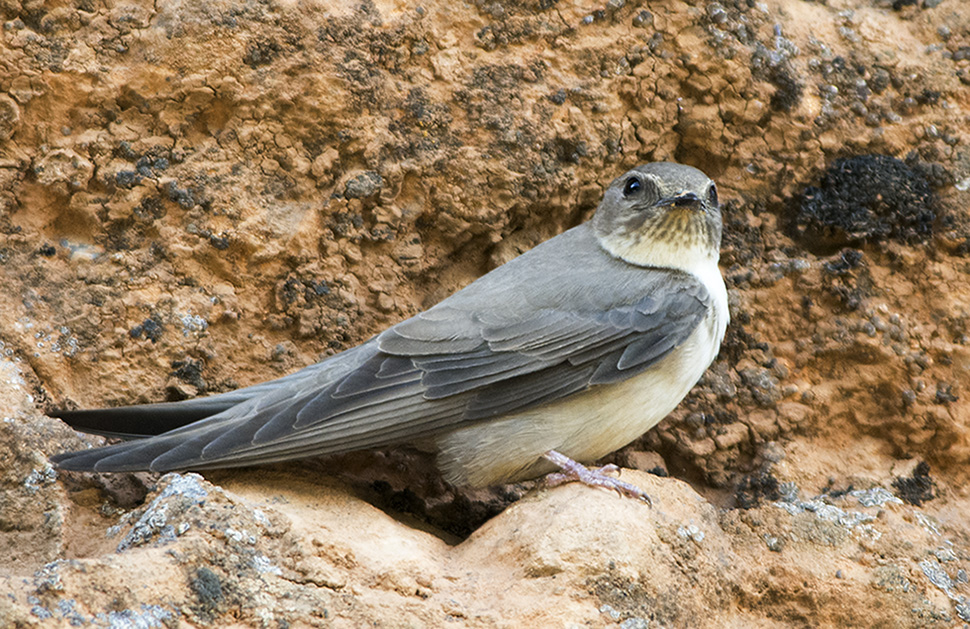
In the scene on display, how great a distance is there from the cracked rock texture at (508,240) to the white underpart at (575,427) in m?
0.23

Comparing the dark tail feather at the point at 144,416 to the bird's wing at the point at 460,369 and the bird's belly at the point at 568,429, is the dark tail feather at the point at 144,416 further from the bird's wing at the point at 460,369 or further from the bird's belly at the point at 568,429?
the bird's belly at the point at 568,429

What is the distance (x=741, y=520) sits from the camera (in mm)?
3764

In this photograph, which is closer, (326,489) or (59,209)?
(326,489)

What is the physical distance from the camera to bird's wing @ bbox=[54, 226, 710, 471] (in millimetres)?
3408

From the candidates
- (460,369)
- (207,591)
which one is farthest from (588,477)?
(207,591)

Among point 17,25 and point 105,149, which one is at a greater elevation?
point 17,25

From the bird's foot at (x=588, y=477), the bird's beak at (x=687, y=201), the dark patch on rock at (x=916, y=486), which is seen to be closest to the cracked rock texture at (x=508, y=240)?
the dark patch on rock at (x=916, y=486)

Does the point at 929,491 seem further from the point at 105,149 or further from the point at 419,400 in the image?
the point at 105,149

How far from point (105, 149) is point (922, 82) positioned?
3509mm

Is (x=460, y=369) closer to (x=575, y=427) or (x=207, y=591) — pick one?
(x=575, y=427)

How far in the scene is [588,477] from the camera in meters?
3.50

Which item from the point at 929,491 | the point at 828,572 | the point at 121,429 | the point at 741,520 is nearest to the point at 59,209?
the point at 121,429

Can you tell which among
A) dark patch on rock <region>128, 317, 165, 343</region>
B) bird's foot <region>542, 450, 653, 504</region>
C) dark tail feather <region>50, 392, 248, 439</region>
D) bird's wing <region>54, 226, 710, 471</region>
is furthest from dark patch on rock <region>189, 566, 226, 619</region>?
dark patch on rock <region>128, 317, 165, 343</region>

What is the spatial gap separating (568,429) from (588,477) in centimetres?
24
